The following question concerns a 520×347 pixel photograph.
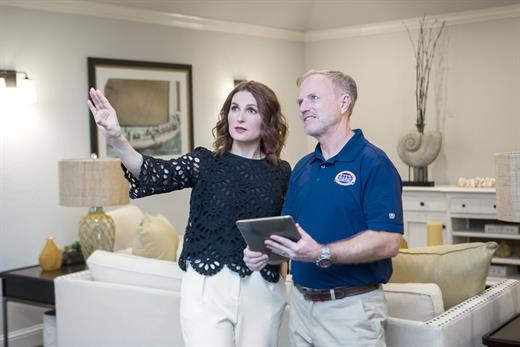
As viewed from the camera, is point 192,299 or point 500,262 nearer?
point 192,299

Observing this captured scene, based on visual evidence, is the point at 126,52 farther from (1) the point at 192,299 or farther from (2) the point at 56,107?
(1) the point at 192,299

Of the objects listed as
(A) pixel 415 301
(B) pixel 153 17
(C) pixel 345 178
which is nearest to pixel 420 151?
(B) pixel 153 17

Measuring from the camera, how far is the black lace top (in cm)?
246

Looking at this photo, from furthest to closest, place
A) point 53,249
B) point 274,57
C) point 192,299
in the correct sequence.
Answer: point 274,57 → point 53,249 → point 192,299

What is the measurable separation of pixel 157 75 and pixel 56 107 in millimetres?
1065

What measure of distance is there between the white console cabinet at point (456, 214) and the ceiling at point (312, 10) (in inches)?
63.5

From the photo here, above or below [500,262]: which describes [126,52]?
above

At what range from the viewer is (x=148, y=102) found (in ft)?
20.5

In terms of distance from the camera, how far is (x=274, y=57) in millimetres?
7613

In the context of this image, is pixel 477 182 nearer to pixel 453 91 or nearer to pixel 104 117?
pixel 453 91

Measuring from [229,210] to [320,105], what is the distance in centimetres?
47

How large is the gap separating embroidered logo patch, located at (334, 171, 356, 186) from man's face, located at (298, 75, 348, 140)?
0.48 feet

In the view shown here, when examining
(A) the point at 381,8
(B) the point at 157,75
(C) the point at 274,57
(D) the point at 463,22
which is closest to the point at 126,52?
(B) the point at 157,75

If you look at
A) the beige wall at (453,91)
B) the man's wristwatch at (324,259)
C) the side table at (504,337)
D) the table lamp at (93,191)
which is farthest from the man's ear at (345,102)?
the beige wall at (453,91)
